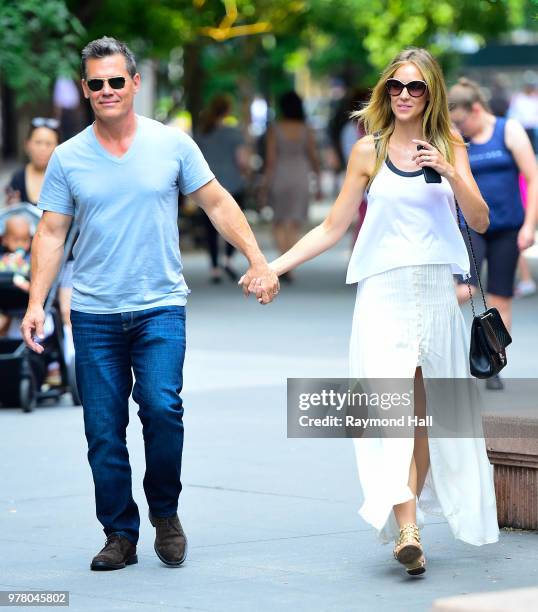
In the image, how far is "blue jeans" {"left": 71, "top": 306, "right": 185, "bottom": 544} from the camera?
6.14 meters

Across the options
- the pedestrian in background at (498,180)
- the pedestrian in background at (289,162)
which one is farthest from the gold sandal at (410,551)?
the pedestrian in background at (289,162)

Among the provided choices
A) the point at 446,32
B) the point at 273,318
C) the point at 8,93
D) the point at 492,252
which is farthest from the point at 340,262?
the point at 8,93

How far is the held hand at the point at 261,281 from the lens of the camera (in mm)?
6281

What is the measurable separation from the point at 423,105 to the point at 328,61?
1486 inches

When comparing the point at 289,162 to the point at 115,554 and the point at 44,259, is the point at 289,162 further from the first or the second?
the point at 115,554

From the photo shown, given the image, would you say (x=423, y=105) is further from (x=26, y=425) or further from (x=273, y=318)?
(x=273, y=318)

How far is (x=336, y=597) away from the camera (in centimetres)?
564

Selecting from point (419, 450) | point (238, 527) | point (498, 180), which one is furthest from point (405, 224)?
point (498, 180)

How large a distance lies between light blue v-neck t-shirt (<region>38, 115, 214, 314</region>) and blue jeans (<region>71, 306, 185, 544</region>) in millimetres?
74

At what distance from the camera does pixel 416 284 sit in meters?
6.06

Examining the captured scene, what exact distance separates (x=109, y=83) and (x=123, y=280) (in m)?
0.72

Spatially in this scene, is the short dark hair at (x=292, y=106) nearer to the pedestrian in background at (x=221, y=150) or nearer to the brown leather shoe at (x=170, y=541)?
the pedestrian in background at (x=221, y=150)

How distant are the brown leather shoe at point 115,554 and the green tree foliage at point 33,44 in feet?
29.7

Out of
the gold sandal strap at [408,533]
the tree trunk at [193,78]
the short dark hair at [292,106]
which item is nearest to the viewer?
the gold sandal strap at [408,533]
